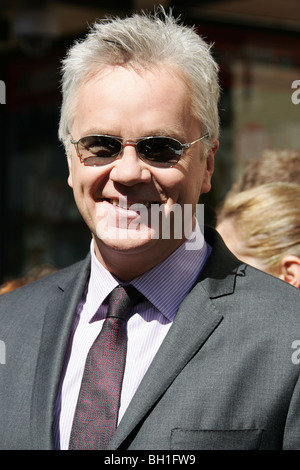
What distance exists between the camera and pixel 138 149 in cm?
196

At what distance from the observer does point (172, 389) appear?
187 centimetres

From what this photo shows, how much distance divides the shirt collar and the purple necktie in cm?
4

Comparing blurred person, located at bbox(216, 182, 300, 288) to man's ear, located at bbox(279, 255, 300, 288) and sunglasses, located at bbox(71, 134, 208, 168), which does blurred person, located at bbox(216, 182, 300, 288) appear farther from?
sunglasses, located at bbox(71, 134, 208, 168)

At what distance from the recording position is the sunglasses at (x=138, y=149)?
1.96 meters

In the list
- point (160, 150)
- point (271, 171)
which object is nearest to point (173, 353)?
point (160, 150)

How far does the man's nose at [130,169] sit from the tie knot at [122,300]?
1.06 ft

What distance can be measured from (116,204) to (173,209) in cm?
16

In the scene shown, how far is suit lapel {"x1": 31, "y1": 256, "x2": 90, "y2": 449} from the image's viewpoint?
1925mm

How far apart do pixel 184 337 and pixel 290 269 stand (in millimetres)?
1133
